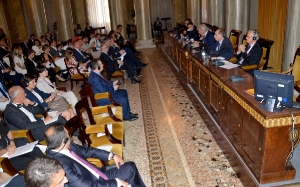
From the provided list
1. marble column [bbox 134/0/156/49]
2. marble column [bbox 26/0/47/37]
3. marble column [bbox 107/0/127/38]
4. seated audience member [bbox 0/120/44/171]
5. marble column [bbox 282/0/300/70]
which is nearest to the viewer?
seated audience member [bbox 0/120/44/171]

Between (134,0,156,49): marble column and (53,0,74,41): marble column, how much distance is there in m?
3.21

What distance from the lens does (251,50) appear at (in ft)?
15.5

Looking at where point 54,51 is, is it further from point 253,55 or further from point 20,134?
point 253,55

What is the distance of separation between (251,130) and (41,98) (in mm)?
3228

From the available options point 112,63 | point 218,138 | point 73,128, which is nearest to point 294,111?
point 218,138

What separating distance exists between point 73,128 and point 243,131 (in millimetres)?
1844

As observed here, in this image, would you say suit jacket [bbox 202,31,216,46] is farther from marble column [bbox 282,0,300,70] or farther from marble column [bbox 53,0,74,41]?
marble column [bbox 53,0,74,41]

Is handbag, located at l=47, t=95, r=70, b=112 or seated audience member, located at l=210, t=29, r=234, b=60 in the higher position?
seated audience member, located at l=210, t=29, r=234, b=60

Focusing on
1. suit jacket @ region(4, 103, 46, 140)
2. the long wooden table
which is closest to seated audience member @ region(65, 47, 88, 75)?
suit jacket @ region(4, 103, 46, 140)

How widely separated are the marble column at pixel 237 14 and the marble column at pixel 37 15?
32.3 feet

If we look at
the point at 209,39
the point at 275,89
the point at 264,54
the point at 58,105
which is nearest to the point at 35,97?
the point at 58,105

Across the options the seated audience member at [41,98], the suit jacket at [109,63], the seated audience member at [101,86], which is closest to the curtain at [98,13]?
the suit jacket at [109,63]

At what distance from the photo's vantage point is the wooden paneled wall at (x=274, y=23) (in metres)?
6.16

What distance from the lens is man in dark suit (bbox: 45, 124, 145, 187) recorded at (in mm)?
2143
